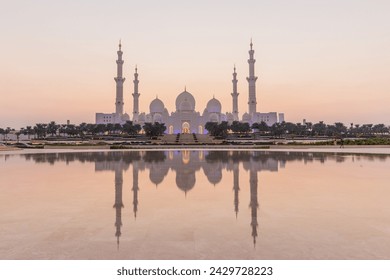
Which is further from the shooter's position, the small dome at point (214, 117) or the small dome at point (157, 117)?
the small dome at point (157, 117)

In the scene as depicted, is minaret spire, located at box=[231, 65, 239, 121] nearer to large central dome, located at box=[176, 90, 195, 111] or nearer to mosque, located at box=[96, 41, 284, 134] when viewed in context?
mosque, located at box=[96, 41, 284, 134]

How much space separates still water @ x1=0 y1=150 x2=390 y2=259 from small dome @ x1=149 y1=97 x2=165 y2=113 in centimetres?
8139

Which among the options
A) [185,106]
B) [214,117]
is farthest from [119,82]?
[214,117]

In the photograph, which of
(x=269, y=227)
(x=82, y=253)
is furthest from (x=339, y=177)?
(x=82, y=253)

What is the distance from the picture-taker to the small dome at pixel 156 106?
93250 millimetres

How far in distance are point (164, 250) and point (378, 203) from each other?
619 centimetres

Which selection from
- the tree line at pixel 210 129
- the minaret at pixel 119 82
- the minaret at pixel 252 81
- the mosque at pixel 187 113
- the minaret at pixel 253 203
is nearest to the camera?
the minaret at pixel 253 203

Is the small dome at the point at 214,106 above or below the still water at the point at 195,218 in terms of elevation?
above

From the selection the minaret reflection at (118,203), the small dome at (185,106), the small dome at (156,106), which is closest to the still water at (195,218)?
the minaret reflection at (118,203)

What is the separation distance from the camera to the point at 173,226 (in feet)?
21.6

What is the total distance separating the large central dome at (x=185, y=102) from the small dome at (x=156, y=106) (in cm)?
635

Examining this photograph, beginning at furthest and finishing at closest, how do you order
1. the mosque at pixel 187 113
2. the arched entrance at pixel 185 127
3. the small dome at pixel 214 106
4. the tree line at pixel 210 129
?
1. the small dome at pixel 214 106
2. the arched entrance at pixel 185 127
3. the mosque at pixel 187 113
4. the tree line at pixel 210 129

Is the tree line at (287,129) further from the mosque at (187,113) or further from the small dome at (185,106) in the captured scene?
the small dome at (185,106)

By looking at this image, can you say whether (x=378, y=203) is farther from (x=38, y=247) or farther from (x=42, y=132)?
(x=42, y=132)
